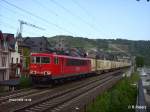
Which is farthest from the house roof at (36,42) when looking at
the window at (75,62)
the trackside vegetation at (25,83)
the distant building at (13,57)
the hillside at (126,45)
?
the trackside vegetation at (25,83)

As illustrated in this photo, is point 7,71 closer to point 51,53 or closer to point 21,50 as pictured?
point 21,50

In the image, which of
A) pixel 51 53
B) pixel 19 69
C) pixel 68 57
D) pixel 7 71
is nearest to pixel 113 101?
pixel 51 53

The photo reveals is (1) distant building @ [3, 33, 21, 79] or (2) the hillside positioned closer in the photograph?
(1) distant building @ [3, 33, 21, 79]

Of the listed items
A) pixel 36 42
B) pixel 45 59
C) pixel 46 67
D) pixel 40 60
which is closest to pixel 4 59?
pixel 40 60

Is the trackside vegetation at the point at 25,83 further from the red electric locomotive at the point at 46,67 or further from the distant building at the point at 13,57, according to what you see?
the distant building at the point at 13,57

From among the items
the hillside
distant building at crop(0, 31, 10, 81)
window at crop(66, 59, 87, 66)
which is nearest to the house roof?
the hillside

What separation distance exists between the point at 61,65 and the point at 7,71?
56.1 ft

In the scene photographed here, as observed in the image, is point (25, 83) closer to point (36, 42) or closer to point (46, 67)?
point (46, 67)

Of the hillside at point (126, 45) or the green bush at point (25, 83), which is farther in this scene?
the hillside at point (126, 45)

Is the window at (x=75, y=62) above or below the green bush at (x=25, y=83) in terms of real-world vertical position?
above

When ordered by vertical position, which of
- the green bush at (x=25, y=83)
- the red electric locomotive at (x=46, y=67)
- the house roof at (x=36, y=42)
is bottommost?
the green bush at (x=25, y=83)

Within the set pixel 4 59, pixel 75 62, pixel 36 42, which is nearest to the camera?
pixel 75 62

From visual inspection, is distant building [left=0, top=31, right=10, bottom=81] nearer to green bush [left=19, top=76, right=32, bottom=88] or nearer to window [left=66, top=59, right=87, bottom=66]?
window [left=66, top=59, right=87, bottom=66]

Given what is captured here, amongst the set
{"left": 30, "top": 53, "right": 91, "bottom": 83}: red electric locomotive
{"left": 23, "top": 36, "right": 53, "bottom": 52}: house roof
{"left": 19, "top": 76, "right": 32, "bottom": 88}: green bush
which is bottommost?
{"left": 19, "top": 76, "right": 32, "bottom": 88}: green bush
